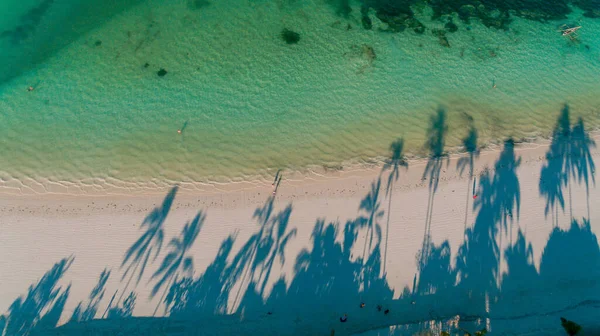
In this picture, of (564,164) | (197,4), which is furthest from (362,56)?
(564,164)

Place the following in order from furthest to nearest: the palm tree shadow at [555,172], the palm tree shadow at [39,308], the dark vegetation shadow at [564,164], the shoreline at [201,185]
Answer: the dark vegetation shadow at [564,164]
the palm tree shadow at [555,172]
the shoreline at [201,185]
the palm tree shadow at [39,308]

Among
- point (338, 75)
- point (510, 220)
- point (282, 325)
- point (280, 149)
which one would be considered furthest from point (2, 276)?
point (510, 220)

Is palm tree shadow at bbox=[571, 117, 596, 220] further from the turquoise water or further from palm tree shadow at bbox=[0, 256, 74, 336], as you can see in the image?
palm tree shadow at bbox=[0, 256, 74, 336]

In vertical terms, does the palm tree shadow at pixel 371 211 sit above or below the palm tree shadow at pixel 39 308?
above

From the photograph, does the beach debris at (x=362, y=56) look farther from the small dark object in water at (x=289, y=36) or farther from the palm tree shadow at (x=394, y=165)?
the palm tree shadow at (x=394, y=165)

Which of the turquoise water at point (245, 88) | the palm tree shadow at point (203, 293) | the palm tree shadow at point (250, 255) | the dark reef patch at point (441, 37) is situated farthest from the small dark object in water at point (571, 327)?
the dark reef patch at point (441, 37)
